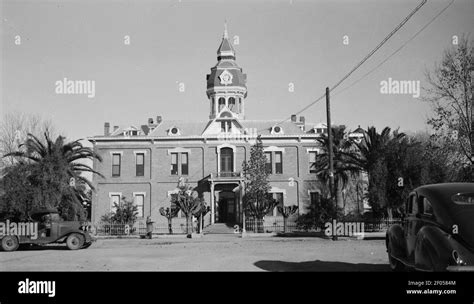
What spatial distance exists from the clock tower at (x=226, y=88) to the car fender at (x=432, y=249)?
40967mm

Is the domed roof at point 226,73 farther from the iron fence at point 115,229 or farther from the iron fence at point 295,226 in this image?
the iron fence at point 115,229

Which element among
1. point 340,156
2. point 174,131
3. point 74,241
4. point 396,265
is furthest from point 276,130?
point 396,265

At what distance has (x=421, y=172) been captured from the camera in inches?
672

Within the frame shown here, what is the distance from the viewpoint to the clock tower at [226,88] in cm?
4819

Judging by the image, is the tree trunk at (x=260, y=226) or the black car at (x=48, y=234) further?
the tree trunk at (x=260, y=226)

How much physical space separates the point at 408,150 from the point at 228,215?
16.4m

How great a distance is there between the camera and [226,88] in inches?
1903

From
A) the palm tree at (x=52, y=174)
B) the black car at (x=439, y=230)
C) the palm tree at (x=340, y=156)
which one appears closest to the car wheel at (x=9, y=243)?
the palm tree at (x=52, y=174)

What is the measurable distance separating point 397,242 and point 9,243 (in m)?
11.7

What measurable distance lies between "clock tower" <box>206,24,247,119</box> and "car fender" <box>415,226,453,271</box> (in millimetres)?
40967

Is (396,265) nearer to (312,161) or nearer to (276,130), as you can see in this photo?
(312,161)

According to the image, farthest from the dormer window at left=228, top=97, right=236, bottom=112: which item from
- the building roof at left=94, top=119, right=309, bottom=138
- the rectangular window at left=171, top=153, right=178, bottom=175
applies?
the rectangular window at left=171, top=153, right=178, bottom=175
